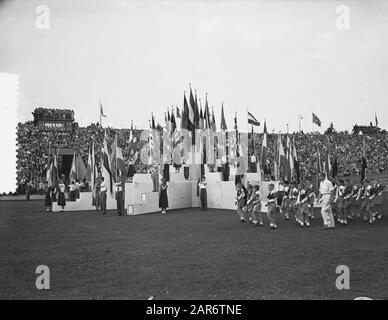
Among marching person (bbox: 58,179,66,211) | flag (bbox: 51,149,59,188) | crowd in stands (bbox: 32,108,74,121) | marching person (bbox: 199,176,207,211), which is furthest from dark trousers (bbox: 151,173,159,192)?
crowd in stands (bbox: 32,108,74,121)

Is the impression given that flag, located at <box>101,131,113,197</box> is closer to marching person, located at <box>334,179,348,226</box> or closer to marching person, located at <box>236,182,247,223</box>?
Result: marching person, located at <box>236,182,247,223</box>

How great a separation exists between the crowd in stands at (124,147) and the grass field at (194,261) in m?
14.2

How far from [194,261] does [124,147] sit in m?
33.1

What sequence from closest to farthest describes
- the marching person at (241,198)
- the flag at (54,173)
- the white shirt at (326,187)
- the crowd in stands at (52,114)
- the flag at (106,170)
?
the white shirt at (326,187) → the marching person at (241,198) → the flag at (106,170) → the flag at (54,173) → the crowd in stands at (52,114)

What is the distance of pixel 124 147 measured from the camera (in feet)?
139

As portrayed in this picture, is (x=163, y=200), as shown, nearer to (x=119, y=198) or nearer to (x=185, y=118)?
(x=119, y=198)

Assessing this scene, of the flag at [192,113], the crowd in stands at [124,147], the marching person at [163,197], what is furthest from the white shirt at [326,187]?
the crowd in stands at [124,147]

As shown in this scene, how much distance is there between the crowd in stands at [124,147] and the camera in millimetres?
37500

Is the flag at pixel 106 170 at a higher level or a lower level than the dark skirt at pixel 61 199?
Answer: higher

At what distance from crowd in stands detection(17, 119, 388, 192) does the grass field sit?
14224mm

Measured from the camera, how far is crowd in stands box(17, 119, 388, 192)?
123 ft

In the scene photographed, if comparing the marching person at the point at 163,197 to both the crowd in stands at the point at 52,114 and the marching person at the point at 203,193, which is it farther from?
the crowd in stands at the point at 52,114

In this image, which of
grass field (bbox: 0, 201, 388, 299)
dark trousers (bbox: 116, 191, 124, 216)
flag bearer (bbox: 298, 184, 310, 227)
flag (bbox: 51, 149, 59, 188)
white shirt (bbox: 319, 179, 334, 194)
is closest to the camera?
grass field (bbox: 0, 201, 388, 299)

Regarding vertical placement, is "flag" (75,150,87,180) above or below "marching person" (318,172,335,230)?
above
